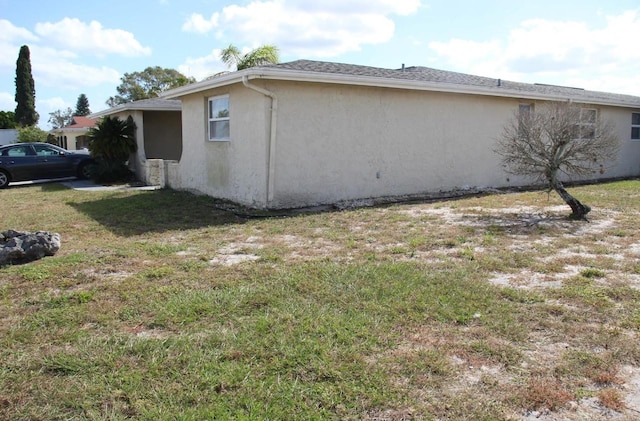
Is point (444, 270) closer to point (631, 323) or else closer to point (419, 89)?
point (631, 323)

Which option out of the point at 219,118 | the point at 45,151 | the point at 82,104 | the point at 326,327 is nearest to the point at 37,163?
the point at 45,151

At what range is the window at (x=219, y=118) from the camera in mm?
11293

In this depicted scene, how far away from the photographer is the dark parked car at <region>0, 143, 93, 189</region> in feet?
53.5

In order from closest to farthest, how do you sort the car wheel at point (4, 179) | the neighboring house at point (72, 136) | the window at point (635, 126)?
the car wheel at point (4, 179), the window at point (635, 126), the neighboring house at point (72, 136)

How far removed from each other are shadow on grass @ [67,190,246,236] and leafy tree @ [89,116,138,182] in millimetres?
4629

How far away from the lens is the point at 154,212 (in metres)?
9.73

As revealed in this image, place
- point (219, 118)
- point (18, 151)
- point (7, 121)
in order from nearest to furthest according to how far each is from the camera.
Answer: point (219, 118) → point (18, 151) → point (7, 121)

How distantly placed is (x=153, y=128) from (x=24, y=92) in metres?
38.2

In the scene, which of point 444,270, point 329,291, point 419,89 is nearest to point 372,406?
point 329,291

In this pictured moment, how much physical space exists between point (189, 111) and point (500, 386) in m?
11.6

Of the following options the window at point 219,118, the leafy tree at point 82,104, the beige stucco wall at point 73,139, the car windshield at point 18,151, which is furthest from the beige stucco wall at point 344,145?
the leafy tree at point 82,104

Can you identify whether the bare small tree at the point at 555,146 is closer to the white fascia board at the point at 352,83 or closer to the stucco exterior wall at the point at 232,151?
the white fascia board at the point at 352,83

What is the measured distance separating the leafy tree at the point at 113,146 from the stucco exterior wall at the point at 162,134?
981 millimetres

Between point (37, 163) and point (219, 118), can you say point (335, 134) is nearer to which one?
point (219, 118)
